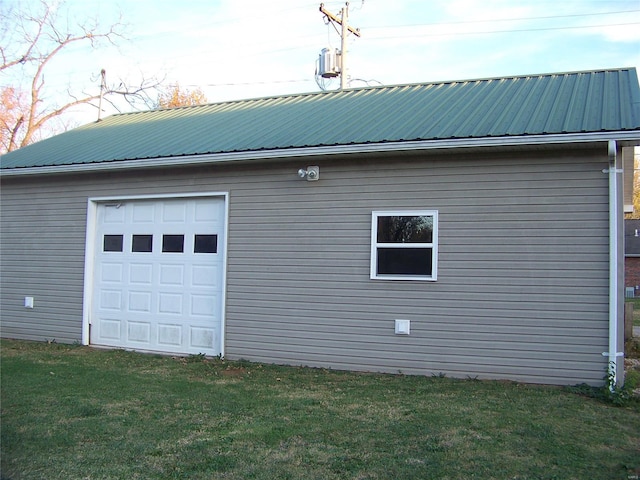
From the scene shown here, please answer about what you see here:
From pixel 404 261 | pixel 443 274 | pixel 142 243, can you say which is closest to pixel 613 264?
pixel 443 274

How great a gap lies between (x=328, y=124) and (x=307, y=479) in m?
6.46

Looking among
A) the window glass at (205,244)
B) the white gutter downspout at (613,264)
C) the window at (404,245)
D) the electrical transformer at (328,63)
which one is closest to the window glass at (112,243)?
the window glass at (205,244)

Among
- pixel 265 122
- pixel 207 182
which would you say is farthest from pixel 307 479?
pixel 265 122

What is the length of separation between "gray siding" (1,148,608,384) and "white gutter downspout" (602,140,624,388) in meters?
0.08

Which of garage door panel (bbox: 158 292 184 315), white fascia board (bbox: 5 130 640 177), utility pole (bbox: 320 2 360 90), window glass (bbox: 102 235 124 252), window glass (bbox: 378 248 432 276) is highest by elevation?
utility pole (bbox: 320 2 360 90)

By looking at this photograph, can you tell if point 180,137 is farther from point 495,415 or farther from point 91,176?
point 495,415

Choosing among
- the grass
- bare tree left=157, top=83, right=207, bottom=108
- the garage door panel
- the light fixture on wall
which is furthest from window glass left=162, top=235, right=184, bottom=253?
bare tree left=157, top=83, right=207, bottom=108

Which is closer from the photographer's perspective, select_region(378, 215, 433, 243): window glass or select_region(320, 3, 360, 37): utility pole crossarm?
select_region(378, 215, 433, 243): window glass

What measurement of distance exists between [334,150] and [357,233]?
3.90ft

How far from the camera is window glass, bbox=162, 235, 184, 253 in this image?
9.76m

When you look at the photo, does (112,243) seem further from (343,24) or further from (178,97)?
(178,97)

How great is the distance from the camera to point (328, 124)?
9.62 m

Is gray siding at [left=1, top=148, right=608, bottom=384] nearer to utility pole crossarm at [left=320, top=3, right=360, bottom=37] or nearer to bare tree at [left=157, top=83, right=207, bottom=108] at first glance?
utility pole crossarm at [left=320, top=3, right=360, bottom=37]

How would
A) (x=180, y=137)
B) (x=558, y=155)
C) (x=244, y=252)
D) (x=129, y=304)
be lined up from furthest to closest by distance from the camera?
(x=180, y=137)
(x=129, y=304)
(x=244, y=252)
(x=558, y=155)
